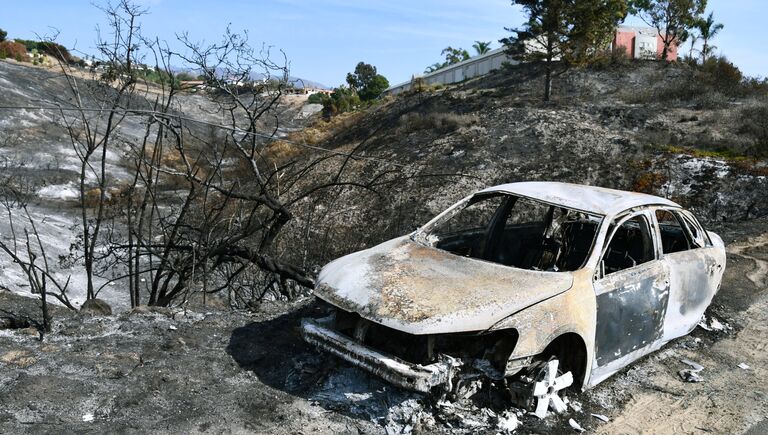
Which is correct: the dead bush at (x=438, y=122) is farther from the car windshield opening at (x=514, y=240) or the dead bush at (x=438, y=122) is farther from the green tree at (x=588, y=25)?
the car windshield opening at (x=514, y=240)

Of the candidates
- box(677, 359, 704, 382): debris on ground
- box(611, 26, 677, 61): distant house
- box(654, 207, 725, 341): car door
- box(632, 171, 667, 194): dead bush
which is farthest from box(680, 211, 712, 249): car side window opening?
box(611, 26, 677, 61): distant house

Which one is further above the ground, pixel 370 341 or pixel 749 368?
pixel 370 341

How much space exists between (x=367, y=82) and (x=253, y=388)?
65.0 m

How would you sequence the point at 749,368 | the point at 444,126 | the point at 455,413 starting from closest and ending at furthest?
the point at 455,413
the point at 749,368
the point at 444,126

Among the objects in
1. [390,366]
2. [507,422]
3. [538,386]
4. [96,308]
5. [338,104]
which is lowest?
[96,308]

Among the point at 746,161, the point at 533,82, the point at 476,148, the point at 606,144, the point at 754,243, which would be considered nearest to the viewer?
the point at 754,243

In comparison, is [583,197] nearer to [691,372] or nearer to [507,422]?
[691,372]

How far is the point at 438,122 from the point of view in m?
30.0

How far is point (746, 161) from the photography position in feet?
63.1

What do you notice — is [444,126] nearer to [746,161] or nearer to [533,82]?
[533,82]

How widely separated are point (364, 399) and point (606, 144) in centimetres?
2124

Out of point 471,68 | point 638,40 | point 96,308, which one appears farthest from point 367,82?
point 96,308

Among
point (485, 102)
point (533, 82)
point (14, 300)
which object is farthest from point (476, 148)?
point (14, 300)

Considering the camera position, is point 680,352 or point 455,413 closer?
point 455,413
